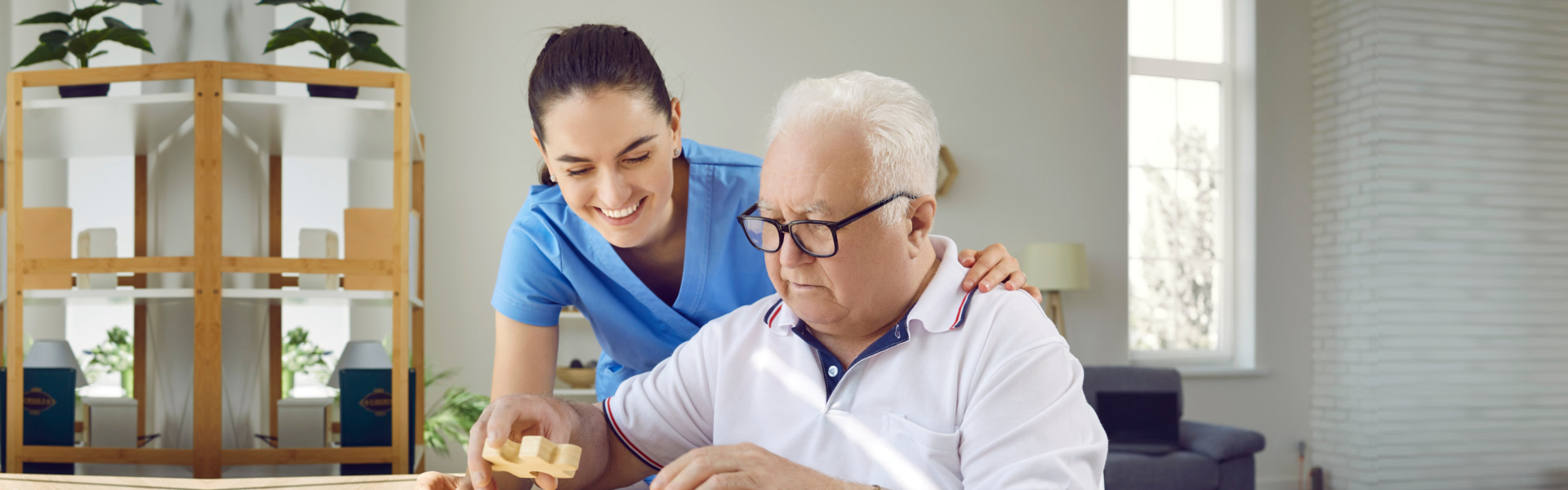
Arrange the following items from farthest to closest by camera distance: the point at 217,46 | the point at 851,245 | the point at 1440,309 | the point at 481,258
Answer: the point at 1440,309, the point at 481,258, the point at 217,46, the point at 851,245

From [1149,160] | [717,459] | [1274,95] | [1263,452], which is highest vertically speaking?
[1274,95]

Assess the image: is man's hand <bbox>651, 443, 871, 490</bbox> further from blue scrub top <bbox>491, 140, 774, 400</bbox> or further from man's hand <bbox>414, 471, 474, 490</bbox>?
blue scrub top <bbox>491, 140, 774, 400</bbox>

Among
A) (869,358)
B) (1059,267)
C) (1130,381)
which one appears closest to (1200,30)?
(1059,267)

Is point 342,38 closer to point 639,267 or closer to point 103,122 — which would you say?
point 103,122

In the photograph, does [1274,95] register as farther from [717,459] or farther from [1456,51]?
[717,459]

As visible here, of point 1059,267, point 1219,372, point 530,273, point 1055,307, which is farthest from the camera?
point 1219,372

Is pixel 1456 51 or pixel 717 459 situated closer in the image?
pixel 717 459

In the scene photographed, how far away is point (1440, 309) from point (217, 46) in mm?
6379

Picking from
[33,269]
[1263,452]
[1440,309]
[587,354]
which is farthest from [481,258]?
[1440,309]

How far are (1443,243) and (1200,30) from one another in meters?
1.91

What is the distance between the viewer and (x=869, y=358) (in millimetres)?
1235

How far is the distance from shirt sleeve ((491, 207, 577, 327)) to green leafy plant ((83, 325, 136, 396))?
193 cm

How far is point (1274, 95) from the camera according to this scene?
241 inches

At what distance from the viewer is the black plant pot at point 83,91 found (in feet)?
8.27
